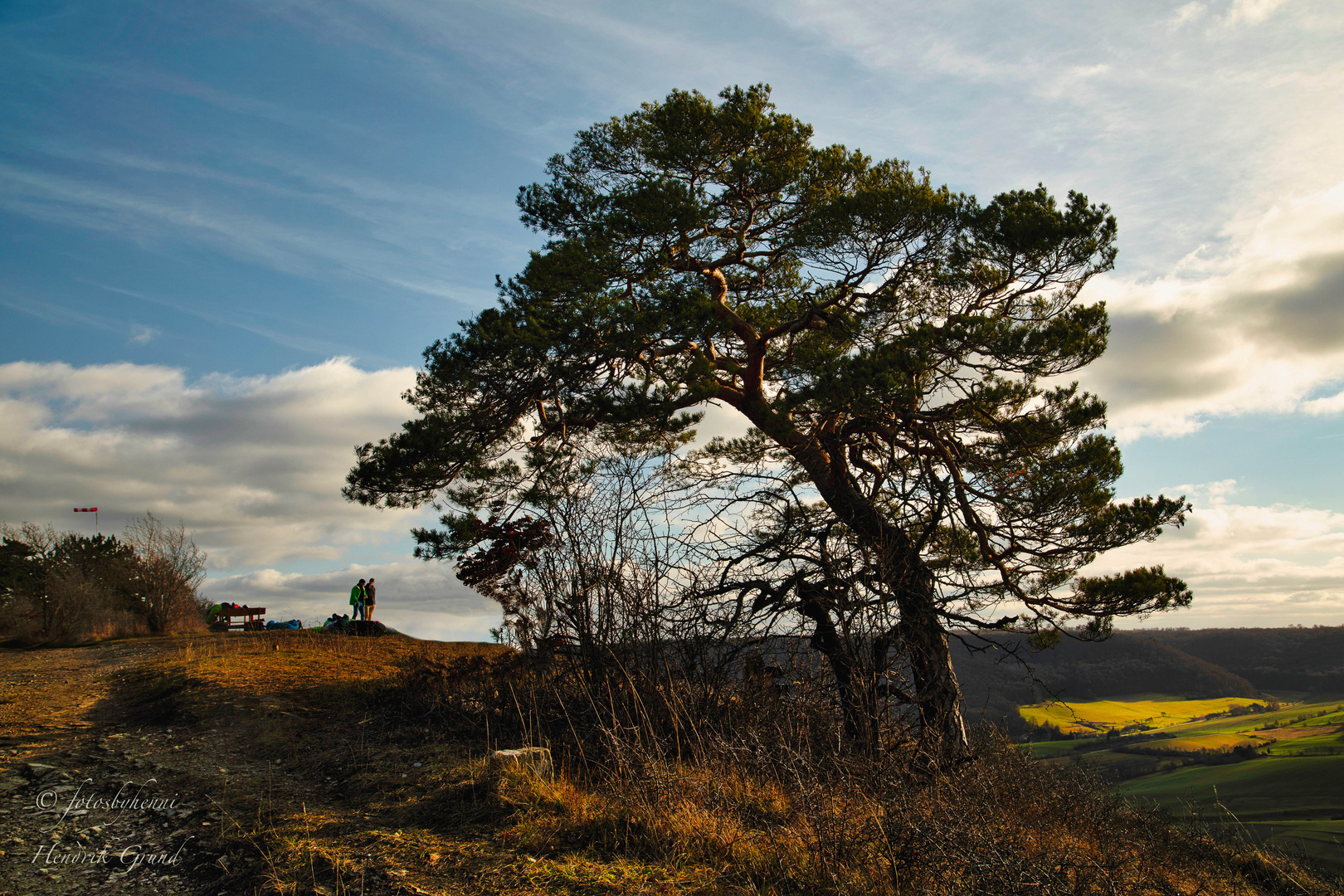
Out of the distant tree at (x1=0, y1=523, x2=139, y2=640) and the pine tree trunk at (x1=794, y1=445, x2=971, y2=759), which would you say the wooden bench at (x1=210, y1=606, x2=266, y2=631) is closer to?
the distant tree at (x1=0, y1=523, x2=139, y2=640)

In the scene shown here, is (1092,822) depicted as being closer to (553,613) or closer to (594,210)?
(553,613)

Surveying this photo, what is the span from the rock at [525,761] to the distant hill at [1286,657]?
76889mm

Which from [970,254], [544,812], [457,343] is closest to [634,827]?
[544,812]

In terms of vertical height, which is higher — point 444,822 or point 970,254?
point 970,254

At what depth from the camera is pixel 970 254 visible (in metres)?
9.38

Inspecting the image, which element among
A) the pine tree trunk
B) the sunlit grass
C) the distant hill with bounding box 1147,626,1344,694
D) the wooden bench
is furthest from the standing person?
the distant hill with bounding box 1147,626,1344,694

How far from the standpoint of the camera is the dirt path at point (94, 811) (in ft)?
12.2

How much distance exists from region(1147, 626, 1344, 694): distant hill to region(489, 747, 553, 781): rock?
76889 millimetres

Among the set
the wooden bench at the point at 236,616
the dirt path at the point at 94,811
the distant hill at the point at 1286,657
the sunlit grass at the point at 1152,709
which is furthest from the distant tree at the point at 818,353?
the distant hill at the point at 1286,657

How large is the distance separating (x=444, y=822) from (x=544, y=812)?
0.62 m

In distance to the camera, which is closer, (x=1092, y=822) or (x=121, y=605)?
(x=1092, y=822)

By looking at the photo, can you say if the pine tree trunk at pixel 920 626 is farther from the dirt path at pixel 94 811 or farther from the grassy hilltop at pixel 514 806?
the dirt path at pixel 94 811

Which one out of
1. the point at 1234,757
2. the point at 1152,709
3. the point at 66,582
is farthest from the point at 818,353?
the point at 1152,709

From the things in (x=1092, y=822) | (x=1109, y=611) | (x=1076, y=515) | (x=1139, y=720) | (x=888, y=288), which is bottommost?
(x=1139, y=720)
